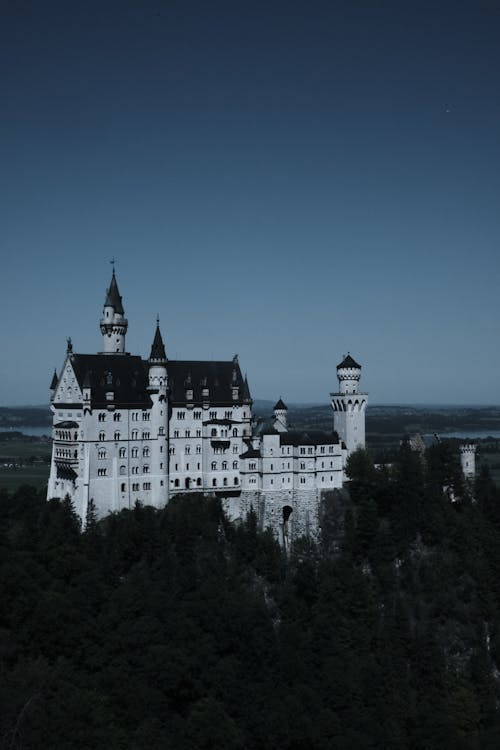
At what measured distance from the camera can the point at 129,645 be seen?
189ft

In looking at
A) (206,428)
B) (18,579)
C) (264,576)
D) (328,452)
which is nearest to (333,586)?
(264,576)

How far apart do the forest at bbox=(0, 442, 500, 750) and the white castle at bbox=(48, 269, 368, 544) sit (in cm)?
237

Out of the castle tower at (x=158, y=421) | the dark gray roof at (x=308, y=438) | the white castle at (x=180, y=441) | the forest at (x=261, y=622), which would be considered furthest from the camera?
the dark gray roof at (x=308, y=438)

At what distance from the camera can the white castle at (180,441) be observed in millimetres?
73375

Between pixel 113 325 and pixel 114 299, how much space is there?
2.73 meters

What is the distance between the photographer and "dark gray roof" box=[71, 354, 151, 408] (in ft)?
242

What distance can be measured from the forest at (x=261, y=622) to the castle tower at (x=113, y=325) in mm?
16127

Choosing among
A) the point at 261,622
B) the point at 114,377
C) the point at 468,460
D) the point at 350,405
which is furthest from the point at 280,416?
the point at 261,622

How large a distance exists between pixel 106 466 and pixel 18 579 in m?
15.9

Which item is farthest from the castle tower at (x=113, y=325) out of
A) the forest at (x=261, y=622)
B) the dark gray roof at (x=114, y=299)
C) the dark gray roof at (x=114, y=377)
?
the forest at (x=261, y=622)

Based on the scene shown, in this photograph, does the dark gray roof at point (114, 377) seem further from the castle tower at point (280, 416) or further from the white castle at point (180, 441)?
the castle tower at point (280, 416)

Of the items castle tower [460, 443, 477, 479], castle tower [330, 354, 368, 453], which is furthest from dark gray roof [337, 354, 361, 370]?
castle tower [460, 443, 477, 479]

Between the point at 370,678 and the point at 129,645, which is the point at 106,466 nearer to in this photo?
the point at 129,645

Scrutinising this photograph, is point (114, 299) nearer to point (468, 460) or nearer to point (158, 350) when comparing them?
point (158, 350)
